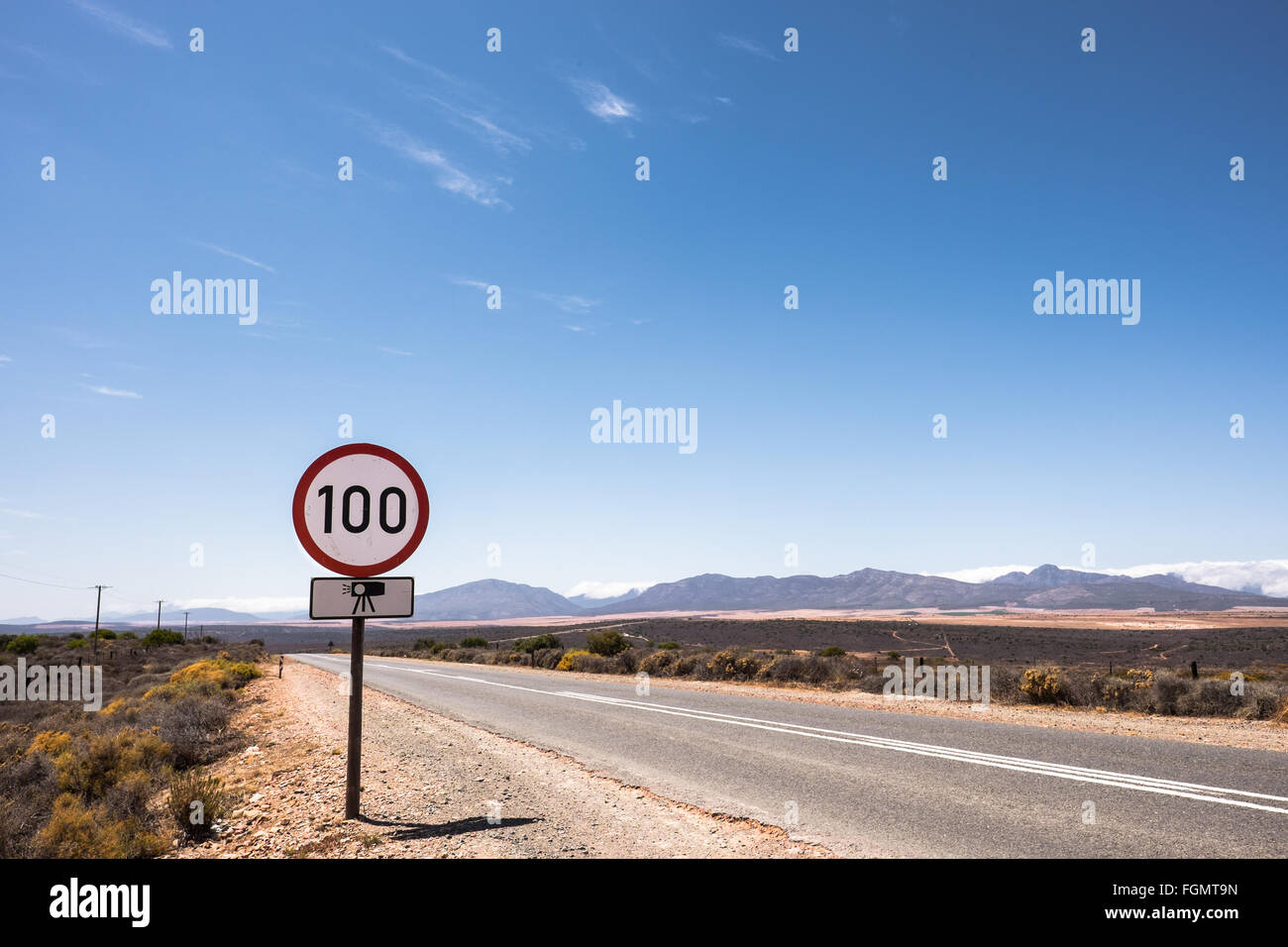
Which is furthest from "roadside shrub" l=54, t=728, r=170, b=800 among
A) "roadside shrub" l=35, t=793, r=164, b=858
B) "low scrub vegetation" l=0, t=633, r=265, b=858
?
"roadside shrub" l=35, t=793, r=164, b=858

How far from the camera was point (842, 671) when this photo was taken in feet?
75.6

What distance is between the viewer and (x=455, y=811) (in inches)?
258

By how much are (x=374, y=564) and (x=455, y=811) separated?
98.1 inches

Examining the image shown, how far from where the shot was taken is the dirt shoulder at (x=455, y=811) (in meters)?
5.35

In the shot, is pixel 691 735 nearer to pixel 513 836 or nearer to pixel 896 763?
pixel 896 763

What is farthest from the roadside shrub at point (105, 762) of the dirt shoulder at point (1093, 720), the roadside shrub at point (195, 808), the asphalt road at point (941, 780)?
the dirt shoulder at point (1093, 720)

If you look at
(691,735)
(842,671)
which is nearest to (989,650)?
(842,671)

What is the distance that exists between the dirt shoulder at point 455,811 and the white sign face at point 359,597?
165cm

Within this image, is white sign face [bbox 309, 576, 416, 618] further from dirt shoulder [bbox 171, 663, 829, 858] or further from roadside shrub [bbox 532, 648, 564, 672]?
roadside shrub [bbox 532, 648, 564, 672]

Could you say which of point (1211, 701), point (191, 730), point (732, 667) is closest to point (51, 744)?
point (191, 730)

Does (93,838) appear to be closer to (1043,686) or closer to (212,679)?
(1043,686)

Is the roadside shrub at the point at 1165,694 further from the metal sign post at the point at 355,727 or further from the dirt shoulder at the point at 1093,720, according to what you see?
the metal sign post at the point at 355,727

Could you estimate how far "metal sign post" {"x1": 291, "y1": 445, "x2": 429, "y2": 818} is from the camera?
550 centimetres
